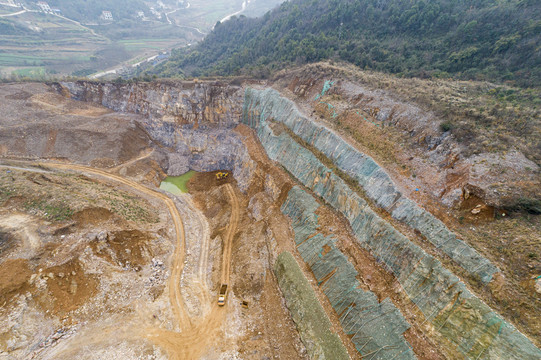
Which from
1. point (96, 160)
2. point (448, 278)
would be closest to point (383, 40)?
point (448, 278)

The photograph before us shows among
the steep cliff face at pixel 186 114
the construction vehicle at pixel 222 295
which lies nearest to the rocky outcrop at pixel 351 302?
the construction vehicle at pixel 222 295

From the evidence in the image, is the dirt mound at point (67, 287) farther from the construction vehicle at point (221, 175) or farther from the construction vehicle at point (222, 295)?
the construction vehicle at point (221, 175)

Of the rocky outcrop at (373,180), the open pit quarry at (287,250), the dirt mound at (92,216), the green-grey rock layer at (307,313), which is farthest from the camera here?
the dirt mound at (92,216)

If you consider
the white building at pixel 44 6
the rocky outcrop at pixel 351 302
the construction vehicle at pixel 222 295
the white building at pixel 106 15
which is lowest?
the construction vehicle at pixel 222 295

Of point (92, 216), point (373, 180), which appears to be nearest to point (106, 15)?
point (92, 216)

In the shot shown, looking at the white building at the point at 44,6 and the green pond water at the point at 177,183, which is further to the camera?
the white building at the point at 44,6

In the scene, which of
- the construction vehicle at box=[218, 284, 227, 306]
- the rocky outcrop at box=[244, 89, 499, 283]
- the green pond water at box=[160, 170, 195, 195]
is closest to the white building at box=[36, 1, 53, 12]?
the green pond water at box=[160, 170, 195, 195]

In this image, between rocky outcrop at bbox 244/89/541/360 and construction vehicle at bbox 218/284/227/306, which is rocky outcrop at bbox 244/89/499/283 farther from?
construction vehicle at bbox 218/284/227/306
